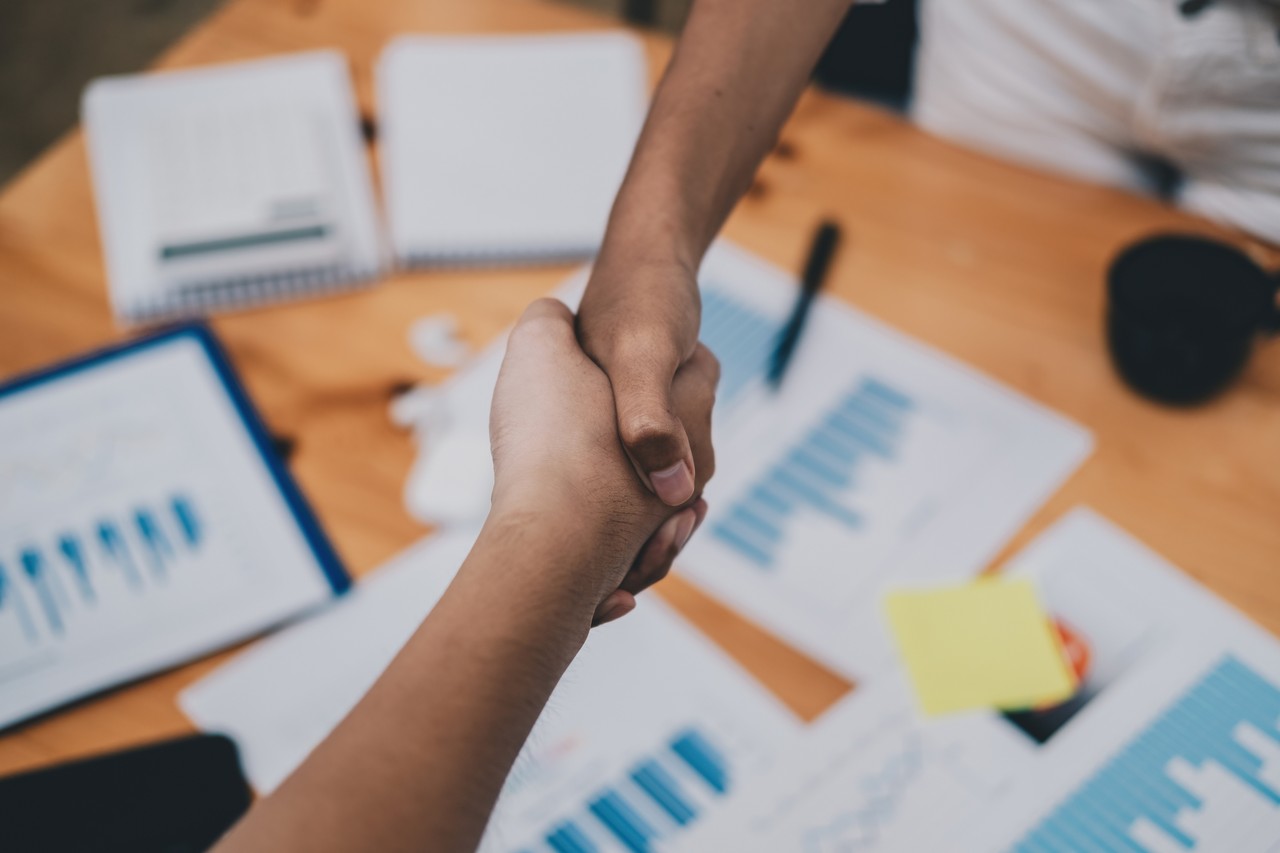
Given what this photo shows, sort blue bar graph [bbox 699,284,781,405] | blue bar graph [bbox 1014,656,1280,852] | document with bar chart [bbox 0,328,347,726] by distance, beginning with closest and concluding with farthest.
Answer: blue bar graph [bbox 1014,656,1280,852] < document with bar chart [bbox 0,328,347,726] < blue bar graph [bbox 699,284,781,405]

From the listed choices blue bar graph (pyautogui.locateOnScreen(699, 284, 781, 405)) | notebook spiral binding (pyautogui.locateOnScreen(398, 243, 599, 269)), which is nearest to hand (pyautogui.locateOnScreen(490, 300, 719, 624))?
blue bar graph (pyautogui.locateOnScreen(699, 284, 781, 405))

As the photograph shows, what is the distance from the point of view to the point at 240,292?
91cm

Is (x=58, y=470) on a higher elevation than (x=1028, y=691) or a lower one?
lower

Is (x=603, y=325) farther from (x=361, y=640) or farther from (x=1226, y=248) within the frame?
(x=1226, y=248)

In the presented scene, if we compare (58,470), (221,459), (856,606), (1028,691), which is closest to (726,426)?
(856,606)

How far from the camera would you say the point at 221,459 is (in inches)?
31.7

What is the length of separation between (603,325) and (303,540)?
1.11ft

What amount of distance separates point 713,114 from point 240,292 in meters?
0.49

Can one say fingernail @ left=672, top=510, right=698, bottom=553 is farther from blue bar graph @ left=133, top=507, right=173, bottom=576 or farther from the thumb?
blue bar graph @ left=133, top=507, right=173, bottom=576

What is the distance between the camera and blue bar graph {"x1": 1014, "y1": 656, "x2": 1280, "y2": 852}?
605 millimetres

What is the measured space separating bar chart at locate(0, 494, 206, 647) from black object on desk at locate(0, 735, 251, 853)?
Result: 0.13m

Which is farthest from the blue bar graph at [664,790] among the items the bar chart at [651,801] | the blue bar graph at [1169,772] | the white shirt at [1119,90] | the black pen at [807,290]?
the white shirt at [1119,90]

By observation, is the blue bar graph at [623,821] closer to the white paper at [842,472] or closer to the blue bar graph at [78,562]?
the white paper at [842,472]

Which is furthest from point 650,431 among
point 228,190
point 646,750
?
point 228,190
